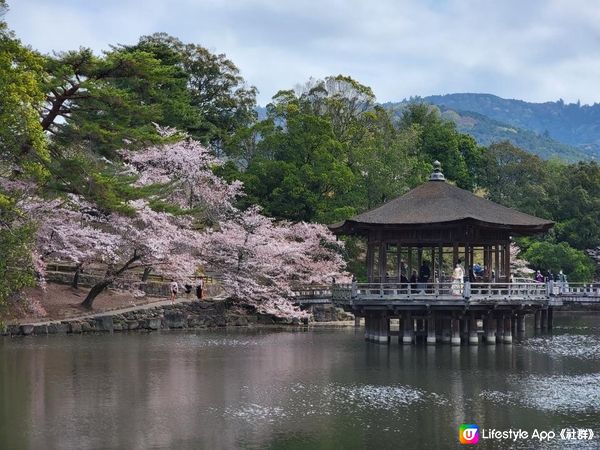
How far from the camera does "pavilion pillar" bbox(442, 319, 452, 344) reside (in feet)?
124

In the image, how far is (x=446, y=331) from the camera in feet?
125

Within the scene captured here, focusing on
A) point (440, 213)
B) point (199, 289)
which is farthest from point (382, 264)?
point (199, 289)

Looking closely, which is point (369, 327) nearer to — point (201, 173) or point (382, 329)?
point (382, 329)

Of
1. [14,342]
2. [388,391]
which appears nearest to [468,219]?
[388,391]

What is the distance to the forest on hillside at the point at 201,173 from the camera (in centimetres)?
3509

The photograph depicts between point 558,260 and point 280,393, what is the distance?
158 feet

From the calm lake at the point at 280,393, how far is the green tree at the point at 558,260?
30.6 meters

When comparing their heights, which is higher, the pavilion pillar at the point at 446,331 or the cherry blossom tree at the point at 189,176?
the cherry blossom tree at the point at 189,176

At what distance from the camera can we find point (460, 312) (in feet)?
120

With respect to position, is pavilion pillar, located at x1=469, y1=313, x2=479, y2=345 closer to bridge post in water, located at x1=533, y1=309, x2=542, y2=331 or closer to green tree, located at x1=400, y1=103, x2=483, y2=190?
bridge post in water, located at x1=533, y1=309, x2=542, y2=331

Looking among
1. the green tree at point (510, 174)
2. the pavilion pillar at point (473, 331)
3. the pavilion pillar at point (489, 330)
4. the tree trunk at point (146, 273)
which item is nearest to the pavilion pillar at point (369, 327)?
the pavilion pillar at point (473, 331)

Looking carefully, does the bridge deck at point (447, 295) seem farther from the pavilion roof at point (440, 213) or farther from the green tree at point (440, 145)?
the green tree at point (440, 145)

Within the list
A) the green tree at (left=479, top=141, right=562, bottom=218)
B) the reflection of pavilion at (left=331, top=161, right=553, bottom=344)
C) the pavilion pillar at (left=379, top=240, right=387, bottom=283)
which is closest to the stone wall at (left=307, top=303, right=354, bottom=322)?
the reflection of pavilion at (left=331, top=161, right=553, bottom=344)

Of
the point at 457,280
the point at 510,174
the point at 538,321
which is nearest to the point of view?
the point at 457,280
